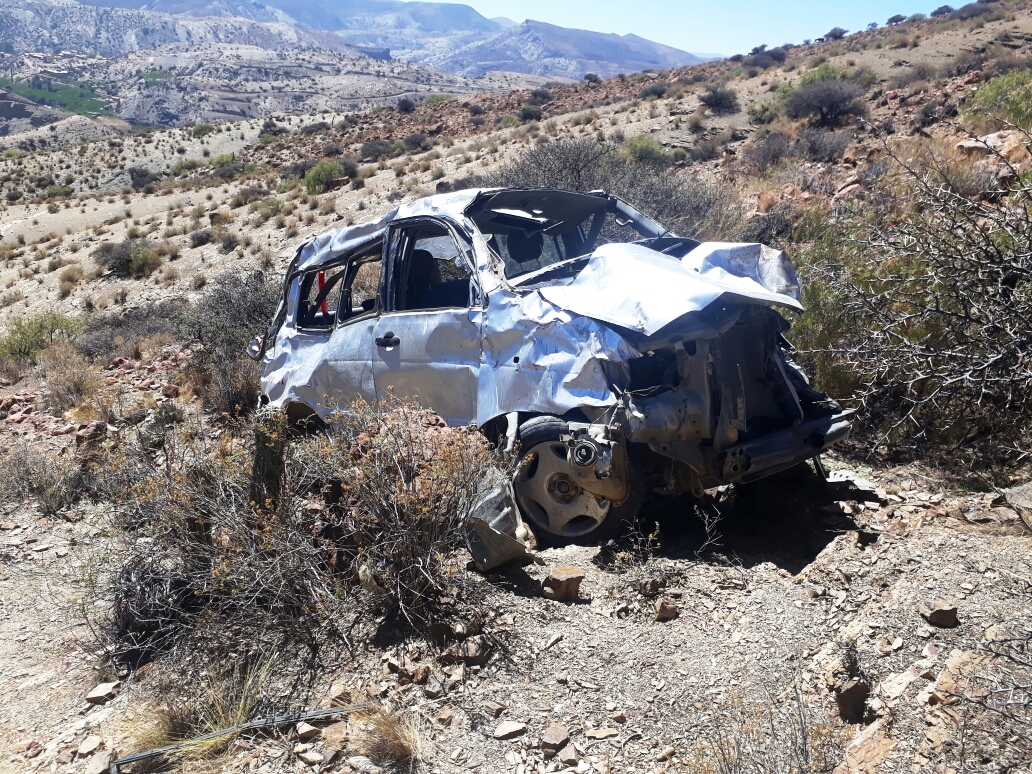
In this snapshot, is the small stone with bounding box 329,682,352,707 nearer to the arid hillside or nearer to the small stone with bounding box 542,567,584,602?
the arid hillside

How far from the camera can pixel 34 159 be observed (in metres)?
51.6

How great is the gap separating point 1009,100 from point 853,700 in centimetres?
1415

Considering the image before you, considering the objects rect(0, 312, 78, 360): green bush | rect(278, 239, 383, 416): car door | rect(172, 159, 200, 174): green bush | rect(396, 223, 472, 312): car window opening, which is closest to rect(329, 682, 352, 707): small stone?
A: rect(278, 239, 383, 416): car door

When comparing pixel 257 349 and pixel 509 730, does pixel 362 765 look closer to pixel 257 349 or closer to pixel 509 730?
pixel 509 730

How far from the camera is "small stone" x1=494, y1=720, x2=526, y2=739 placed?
9.90ft

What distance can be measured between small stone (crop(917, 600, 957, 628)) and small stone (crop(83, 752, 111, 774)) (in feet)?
11.0

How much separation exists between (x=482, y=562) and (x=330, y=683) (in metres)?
0.98

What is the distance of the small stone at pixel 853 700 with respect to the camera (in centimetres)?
278

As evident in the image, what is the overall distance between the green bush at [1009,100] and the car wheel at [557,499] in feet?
33.5

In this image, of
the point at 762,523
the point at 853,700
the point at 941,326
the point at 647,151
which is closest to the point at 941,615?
the point at 853,700

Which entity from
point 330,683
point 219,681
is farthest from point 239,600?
point 330,683

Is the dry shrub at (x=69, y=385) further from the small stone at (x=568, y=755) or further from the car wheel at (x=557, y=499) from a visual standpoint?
the small stone at (x=568, y=755)

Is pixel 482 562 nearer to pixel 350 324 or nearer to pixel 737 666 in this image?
pixel 737 666

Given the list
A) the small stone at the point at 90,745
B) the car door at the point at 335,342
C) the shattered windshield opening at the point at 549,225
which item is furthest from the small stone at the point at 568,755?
the shattered windshield opening at the point at 549,225
